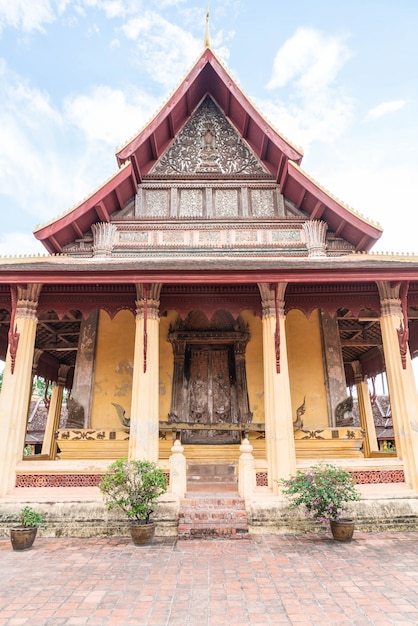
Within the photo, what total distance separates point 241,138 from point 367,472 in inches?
367

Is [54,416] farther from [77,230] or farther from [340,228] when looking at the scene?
[340,228]

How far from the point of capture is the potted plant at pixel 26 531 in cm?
592

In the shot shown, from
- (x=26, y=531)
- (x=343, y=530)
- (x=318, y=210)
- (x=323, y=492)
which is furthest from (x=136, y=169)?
(x=343, y=530)

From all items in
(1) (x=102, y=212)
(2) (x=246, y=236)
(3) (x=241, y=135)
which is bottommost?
(2) (x=246, y=236)

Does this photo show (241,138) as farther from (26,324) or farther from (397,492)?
(397,492)

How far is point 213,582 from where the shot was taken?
4.59 m

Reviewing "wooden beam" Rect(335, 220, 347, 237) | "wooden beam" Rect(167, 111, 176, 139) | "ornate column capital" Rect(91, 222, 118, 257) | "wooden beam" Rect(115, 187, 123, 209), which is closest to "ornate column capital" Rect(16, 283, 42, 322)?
"ornate column capital" Rect(91, 222, 118, 257)

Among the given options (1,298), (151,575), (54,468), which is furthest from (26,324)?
(151,575)

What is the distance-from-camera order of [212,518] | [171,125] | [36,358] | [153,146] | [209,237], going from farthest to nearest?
1. [36,358]
2. [171,125]
3. [153,146]
4. [209,237]
5. [212,518]

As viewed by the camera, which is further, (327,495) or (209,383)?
(209,383)

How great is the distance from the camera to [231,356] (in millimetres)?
10867

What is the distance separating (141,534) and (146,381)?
2555 mm

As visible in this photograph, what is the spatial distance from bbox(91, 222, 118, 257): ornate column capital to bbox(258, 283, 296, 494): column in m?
4.47

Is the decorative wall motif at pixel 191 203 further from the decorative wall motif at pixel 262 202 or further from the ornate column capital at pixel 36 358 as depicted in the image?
the ornate column capital at pixel 36 358
